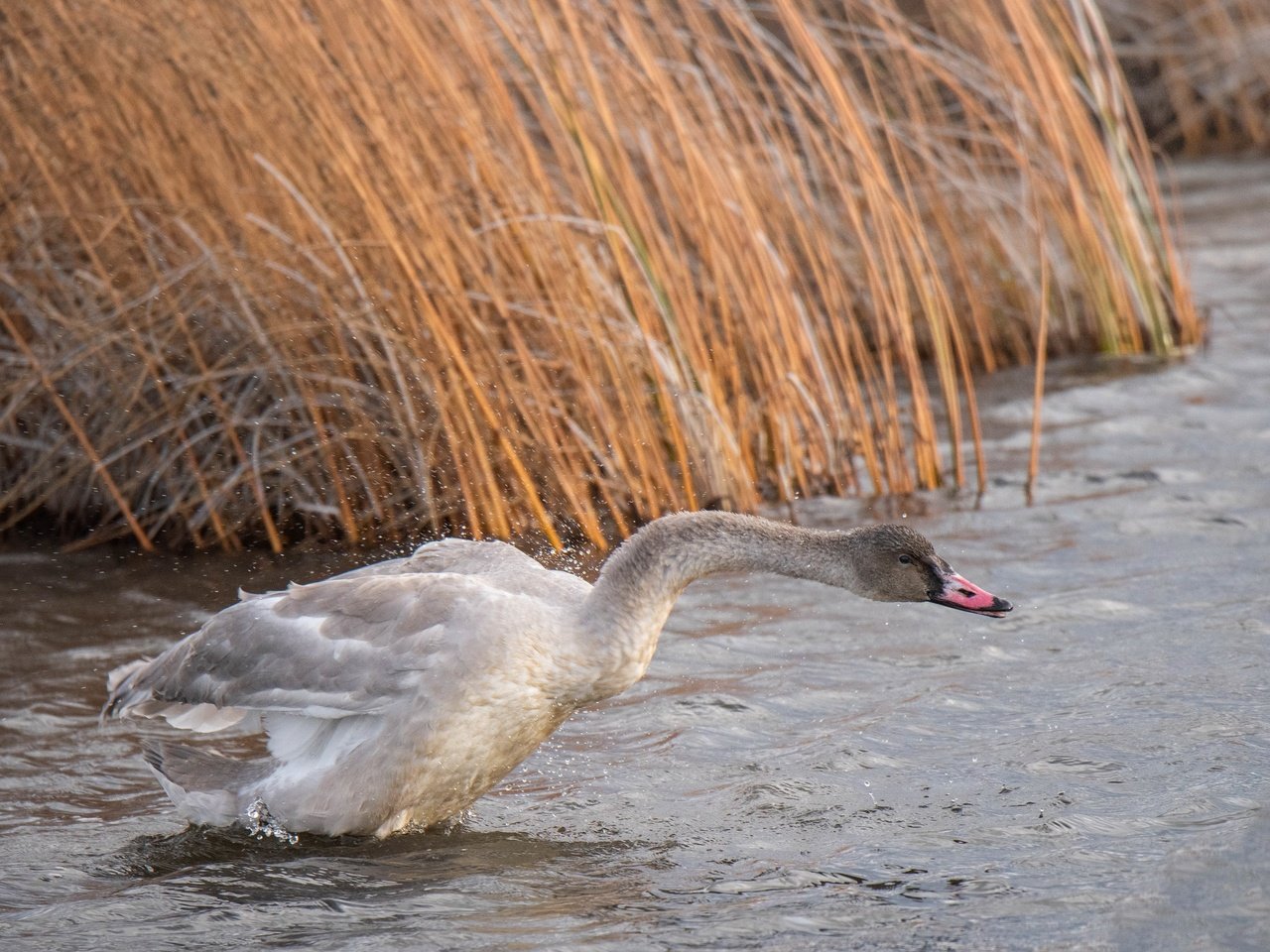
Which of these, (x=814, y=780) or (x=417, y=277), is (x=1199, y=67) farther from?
(x=814, y=780)

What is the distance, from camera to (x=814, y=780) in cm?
475

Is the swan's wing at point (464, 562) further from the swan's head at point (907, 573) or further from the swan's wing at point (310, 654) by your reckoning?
the swan's head at point (907, 573)

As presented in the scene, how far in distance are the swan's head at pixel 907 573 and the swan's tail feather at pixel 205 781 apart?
1.78 metres

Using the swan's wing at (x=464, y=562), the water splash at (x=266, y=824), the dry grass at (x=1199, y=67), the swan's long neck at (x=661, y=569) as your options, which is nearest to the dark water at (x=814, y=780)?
the water splash at (x=266, y=824)

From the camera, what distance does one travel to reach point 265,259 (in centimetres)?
630

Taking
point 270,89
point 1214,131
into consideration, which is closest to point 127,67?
point 270,89

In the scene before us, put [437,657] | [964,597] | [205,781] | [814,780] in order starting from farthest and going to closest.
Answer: [814,780] < [205,781] < [964,597] < [437,657]

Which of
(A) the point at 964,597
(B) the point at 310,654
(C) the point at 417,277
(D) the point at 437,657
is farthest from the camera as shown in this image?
(C) the point at 417,277

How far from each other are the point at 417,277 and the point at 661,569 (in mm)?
2051

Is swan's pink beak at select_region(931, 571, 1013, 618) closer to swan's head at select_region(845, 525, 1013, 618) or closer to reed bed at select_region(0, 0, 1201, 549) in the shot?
swan's head at select_region(845, 525, 1013, 618)

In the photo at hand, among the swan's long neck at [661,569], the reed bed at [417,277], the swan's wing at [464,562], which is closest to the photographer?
the swan's long neck at [661,569]

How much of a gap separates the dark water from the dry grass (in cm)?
758

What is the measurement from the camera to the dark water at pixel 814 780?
12.9 feet

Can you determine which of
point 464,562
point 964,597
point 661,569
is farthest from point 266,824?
point 964,597
